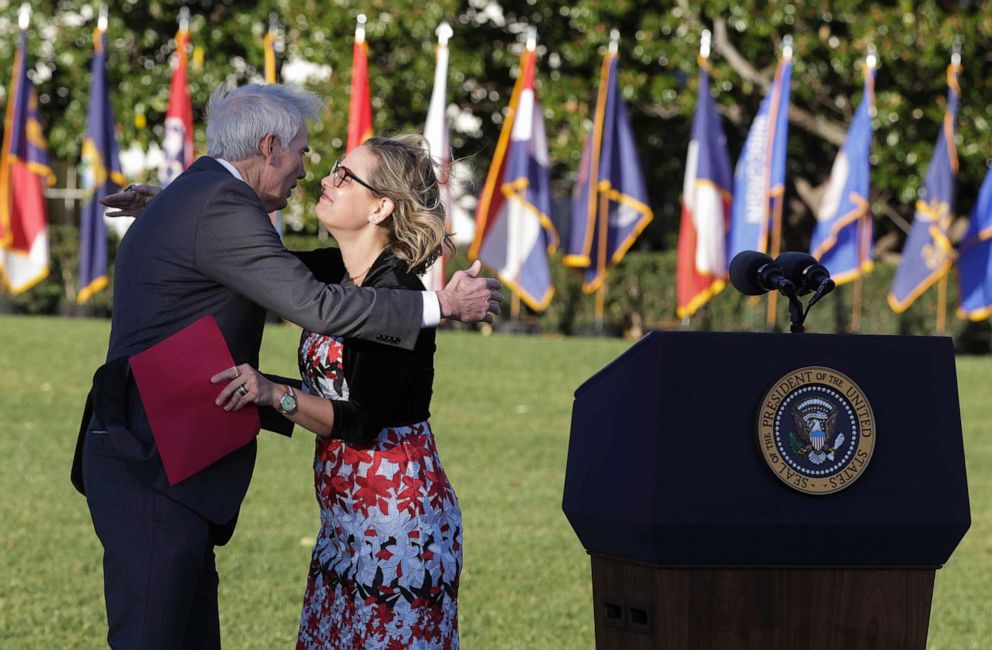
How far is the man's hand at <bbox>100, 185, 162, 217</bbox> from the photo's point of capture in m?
4.03

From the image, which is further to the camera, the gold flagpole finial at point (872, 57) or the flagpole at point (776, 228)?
the gold flagpole finial at point (872, 57)

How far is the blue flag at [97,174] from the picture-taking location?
21594 mm

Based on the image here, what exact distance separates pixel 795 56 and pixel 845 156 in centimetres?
278

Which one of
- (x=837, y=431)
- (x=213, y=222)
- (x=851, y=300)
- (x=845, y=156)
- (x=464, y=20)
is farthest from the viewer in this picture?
(x=464, y=20)

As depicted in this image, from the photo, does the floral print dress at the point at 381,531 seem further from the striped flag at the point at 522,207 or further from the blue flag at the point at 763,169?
the blue flag at the point at 763,169

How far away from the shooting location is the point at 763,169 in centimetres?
2114

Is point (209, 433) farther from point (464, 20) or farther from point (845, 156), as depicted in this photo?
point (464, 20)

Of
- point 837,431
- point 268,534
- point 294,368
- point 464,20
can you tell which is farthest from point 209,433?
point 464,20

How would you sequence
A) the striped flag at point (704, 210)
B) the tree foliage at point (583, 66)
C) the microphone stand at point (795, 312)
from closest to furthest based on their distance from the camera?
the microphone stand at point (795, 312) → the striped flag at point (704, 210) → the tree foliage at point (583, 66)

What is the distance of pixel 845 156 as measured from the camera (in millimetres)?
21250

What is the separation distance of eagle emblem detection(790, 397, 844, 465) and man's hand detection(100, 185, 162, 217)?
1.79m

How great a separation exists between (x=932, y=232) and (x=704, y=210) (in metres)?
2.92

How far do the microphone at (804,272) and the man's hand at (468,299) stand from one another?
59 centimetres

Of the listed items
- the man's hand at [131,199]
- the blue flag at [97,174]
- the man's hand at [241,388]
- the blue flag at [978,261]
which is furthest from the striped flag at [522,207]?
the man's hand at [241,388]
